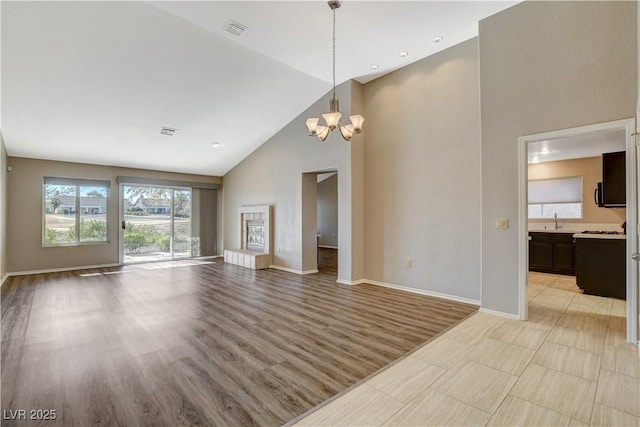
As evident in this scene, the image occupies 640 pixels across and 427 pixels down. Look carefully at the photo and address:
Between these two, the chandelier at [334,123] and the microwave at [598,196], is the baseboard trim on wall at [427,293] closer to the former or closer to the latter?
the chandelier at [334,123]

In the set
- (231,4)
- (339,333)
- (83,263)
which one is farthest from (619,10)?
(83,263)

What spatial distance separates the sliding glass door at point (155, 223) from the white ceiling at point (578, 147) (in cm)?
877

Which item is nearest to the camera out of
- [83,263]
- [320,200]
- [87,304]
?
[87,304]

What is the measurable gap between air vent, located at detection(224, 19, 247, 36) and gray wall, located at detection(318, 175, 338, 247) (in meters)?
7.44

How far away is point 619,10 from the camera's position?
9.83 ft

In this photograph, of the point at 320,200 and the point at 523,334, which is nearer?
the point at 523,334

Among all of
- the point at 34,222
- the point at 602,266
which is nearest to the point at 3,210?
the point at 34,222

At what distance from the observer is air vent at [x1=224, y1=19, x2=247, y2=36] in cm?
386

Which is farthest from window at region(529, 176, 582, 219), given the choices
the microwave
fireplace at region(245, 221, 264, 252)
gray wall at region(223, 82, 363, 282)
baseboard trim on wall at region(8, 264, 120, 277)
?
baseboard trim on wall at region(8, 264, 120, 277)

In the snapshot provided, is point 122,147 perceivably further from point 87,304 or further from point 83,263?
point 87,304

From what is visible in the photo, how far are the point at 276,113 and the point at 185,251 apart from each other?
17.5ft

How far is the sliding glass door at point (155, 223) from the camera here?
26.0 feet

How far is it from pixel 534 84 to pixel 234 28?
3.94m

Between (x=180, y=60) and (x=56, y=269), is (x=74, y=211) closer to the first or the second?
(x=56, y=269)
